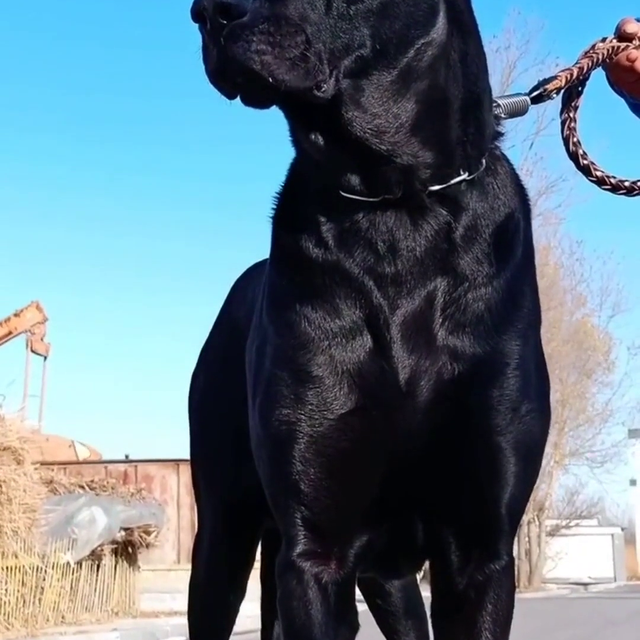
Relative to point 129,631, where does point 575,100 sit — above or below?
above

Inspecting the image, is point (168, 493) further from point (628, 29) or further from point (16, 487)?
point (628, 29)

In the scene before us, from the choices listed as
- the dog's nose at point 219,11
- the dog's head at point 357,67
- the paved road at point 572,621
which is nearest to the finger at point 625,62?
the dog's head at point 357,67

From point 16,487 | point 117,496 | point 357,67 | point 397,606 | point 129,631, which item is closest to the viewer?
point 357,67

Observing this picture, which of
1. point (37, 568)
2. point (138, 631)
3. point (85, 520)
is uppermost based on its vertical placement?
point (85, 520)

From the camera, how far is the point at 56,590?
32.9 ft

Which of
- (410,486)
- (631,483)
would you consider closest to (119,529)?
(410,486)

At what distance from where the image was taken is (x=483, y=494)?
2.59 metres

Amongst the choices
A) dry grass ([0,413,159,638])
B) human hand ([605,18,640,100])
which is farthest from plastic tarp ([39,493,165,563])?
human hand ([605,18,640,100])

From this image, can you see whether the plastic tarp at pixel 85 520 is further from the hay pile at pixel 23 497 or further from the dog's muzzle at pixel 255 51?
the dog's muzzle at pixel 255 51

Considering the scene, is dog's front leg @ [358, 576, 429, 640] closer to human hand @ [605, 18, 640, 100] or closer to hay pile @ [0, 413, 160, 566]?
human hand @ [605, 18, 640, 100]

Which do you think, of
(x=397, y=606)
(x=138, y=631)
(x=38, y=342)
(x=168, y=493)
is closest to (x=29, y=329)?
(x=38, y=342)

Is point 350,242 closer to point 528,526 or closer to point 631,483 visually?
point 528,526

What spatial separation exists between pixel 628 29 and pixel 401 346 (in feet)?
4.64

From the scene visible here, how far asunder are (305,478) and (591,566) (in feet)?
85.3
